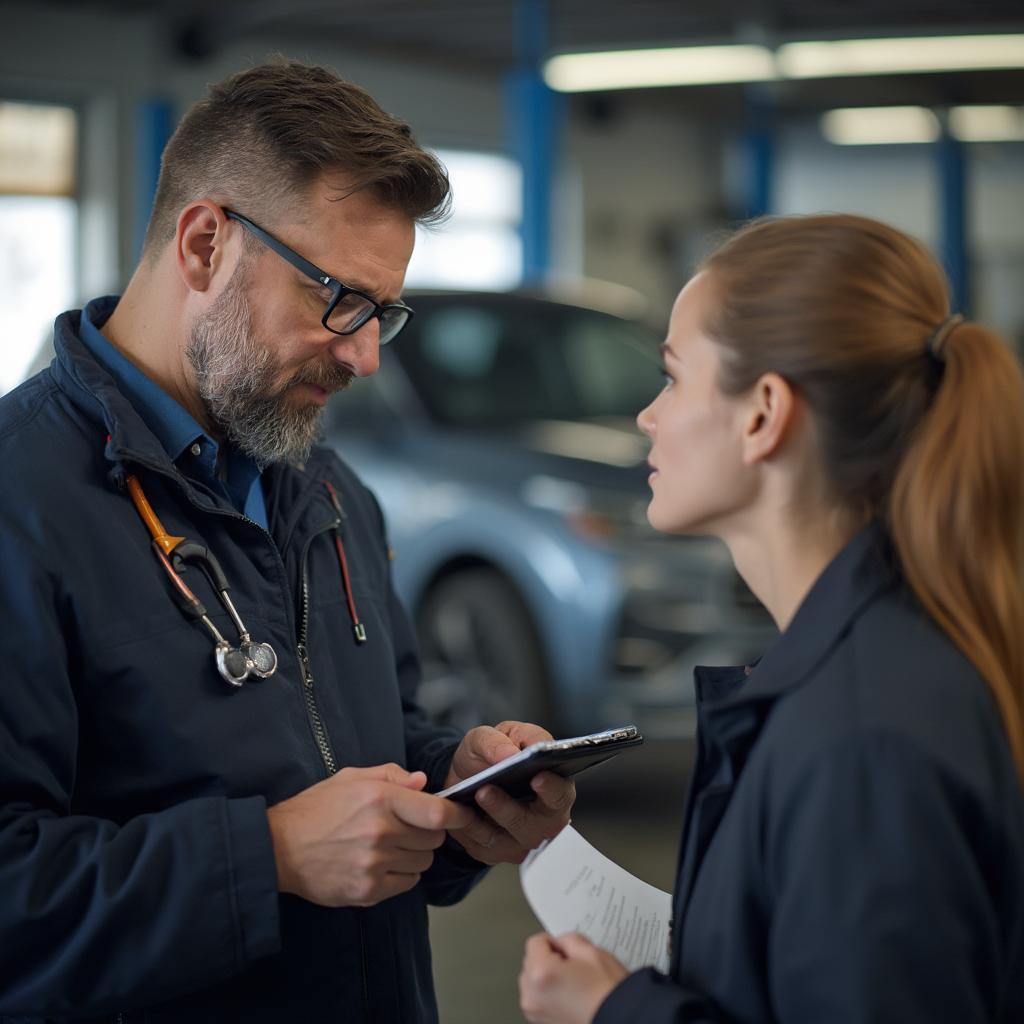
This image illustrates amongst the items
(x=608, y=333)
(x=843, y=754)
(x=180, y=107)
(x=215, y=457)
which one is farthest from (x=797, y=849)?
(x=180, y=107)

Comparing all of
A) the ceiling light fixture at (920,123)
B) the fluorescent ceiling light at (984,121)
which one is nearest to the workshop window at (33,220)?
the ceiling light fixture at (920,123)

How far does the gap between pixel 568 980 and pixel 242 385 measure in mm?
924

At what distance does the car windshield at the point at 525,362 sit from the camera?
547 centimetres

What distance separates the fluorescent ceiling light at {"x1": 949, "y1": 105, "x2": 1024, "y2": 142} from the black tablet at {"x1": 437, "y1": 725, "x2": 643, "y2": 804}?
18290mm

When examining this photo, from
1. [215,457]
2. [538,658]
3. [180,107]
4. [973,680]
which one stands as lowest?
[538,658]

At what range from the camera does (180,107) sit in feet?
47.9

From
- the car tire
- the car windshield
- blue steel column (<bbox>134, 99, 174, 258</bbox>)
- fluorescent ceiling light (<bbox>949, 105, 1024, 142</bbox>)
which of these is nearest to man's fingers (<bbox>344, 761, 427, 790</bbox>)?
the car tire

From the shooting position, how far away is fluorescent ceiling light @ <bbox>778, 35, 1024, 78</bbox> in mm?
12703

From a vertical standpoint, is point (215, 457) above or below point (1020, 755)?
above

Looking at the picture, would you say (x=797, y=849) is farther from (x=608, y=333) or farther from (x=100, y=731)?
(x=608, y=333)

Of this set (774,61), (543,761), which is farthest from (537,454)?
(774,61)

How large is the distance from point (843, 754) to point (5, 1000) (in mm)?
952

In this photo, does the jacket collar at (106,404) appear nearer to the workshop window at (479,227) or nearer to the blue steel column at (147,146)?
the blue steel column at (147,146)

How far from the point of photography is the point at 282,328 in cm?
200
